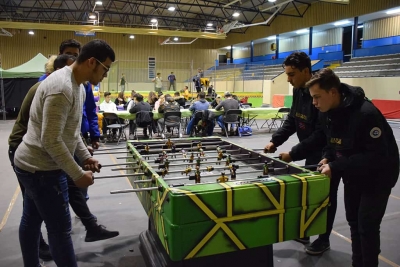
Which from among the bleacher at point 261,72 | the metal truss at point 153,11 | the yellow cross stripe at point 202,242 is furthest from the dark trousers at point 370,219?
the bleacher at point 261,72

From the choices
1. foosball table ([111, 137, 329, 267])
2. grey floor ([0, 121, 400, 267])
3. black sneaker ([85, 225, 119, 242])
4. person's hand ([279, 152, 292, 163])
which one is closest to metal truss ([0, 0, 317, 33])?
grey floor ([0, 121, 400, 267])

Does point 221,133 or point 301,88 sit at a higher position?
point 301,88

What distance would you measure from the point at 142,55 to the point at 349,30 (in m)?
14.5

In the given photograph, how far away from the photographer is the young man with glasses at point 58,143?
1.61 metres

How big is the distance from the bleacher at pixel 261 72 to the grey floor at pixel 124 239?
1614 centimetres

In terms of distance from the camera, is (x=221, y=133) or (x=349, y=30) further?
(x=349, y=30)

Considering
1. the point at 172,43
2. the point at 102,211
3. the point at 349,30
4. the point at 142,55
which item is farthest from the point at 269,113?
the point at 142,55

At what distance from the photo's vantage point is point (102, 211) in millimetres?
3727

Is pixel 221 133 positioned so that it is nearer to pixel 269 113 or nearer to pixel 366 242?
pixel 269 113

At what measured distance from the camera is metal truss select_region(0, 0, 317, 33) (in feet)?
62.8

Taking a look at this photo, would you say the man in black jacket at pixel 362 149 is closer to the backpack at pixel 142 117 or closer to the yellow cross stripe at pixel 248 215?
the yellow cross stripe at pixel 248 215

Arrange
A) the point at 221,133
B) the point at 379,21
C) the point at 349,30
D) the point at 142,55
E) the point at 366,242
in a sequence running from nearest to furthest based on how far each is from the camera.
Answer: the point at 366,242 → the point at 221,133 → the point at 379,21 → the point at 349,30 → the point at 142,55

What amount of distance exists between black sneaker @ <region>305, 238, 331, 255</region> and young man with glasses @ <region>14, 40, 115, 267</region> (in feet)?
5.95

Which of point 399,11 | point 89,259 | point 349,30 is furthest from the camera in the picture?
point 349,30
